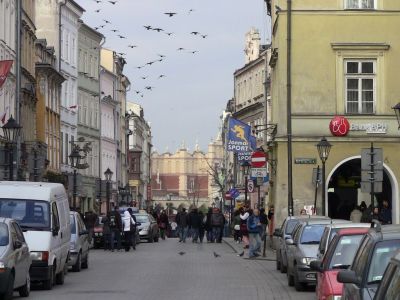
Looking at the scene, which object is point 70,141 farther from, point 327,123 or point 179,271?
point 179,271

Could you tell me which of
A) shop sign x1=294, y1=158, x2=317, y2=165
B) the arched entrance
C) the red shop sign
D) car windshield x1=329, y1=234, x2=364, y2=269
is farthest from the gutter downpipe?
car windshield x1=329, y1=234, x2=364, y2=269

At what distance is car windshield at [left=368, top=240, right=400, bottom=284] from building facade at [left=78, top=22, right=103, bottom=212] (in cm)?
7416

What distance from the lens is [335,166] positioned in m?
44.5

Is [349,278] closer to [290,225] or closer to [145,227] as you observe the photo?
[290,225]

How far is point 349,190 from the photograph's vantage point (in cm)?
4934

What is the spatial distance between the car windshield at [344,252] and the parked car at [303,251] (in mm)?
5355

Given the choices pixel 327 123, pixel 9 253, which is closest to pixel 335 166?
pixel 327 123

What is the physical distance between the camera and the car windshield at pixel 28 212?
24.5 meters

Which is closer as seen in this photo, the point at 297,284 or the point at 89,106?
the point at 297,284

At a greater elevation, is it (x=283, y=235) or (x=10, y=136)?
(x=10, y=136)

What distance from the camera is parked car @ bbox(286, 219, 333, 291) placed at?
24.2m

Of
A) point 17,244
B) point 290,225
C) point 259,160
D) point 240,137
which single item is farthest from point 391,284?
point 240,137

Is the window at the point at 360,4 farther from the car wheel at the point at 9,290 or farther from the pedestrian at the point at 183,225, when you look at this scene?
the car wheel at the point at 9,290

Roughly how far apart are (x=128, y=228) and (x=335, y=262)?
29688 mm
